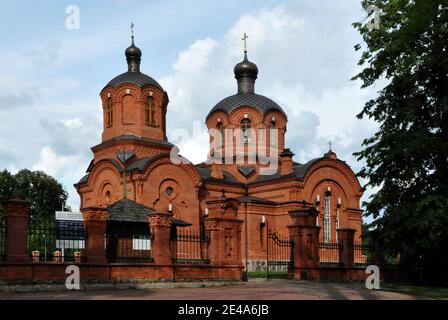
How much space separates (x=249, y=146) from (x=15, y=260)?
27.0 m

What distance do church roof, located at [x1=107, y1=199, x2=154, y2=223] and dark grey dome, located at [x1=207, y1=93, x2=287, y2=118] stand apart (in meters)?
21.8

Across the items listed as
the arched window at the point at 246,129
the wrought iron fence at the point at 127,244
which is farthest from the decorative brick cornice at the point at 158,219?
the arched window at the point at 246,129

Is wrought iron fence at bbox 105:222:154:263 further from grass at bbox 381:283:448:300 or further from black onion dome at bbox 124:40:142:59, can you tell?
black onion dome at bbox 124:40:142:59

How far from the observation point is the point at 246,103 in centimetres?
4209

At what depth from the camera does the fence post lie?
2198 cm

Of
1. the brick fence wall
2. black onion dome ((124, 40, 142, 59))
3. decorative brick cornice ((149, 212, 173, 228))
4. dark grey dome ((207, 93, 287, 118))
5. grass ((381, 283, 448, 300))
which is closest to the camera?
the brick fence wall

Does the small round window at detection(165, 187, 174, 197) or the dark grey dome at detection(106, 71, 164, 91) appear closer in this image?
the small round window at detection(165, 187, 174, 197)

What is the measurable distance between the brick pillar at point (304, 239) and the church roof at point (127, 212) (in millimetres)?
5479

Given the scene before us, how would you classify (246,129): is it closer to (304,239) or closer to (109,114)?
(109,114)

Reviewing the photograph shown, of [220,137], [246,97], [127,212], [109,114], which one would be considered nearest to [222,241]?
[127,212]

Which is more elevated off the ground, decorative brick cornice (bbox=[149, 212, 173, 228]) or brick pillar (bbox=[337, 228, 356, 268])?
decorative brick cornice (bbox=[149, 212, 173, 228])

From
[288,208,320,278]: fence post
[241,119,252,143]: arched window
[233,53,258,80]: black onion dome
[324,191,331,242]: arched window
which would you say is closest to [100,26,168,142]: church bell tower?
[241,119,252,143]: arched window

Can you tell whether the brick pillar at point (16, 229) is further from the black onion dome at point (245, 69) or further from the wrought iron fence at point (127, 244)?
the black onion dome at point (245, 69)

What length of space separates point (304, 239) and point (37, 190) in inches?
1620
